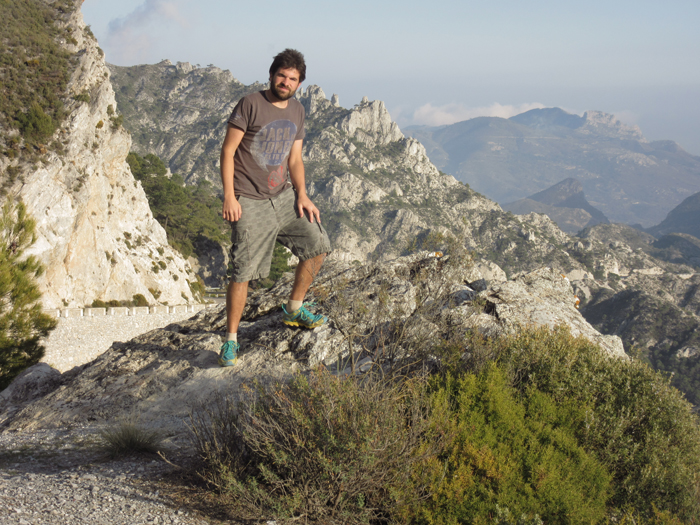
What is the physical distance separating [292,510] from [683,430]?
2.95 m

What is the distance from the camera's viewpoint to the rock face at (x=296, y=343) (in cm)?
398

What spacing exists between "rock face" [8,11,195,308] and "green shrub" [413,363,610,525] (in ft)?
82.1

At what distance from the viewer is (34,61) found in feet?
104

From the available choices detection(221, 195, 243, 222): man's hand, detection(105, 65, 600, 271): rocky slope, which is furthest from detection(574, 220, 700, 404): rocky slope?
detection(221, 195, 243, 222): man's hand

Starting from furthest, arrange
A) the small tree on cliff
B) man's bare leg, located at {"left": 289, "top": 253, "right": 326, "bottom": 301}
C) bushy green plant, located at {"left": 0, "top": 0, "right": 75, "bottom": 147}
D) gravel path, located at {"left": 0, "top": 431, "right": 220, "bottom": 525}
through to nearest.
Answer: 1. bushy green plant, located at {"left": 0, "top": 0, "right": 75, "bottom": 147}
2. the small tree on cliff
3. man's bare leg, located at {"left": 289, "top": 253, "right": 326, "bottom": 301}
4. gravel path, located at {"left": 0, "top": 431, "right": 220, "bottom": 525}

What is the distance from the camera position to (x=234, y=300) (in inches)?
157

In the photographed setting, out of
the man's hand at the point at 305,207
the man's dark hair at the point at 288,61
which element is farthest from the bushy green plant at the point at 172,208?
the man's dark hair at the point at 288,61

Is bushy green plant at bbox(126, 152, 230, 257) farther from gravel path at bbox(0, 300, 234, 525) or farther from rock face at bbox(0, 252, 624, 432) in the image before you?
gravel path at bbox(0, 300, 234, 525)

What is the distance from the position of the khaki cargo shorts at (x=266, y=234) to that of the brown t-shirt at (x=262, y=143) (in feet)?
0.40

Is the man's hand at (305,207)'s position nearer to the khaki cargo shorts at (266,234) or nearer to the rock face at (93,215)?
the khaki cargo shorts at (266,234)

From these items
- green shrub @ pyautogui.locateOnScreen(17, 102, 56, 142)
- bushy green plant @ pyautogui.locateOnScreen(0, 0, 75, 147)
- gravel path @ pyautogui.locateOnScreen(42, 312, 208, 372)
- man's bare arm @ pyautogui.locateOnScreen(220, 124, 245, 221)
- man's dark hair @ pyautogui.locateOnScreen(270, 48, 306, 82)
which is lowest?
gravel path @ pyautogui.locateOnScreen(42, 312, 208, 372)

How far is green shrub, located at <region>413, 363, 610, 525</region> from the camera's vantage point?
7.63ft

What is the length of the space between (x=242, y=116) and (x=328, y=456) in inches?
106

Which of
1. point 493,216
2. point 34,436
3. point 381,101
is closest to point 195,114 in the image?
point 381,101
